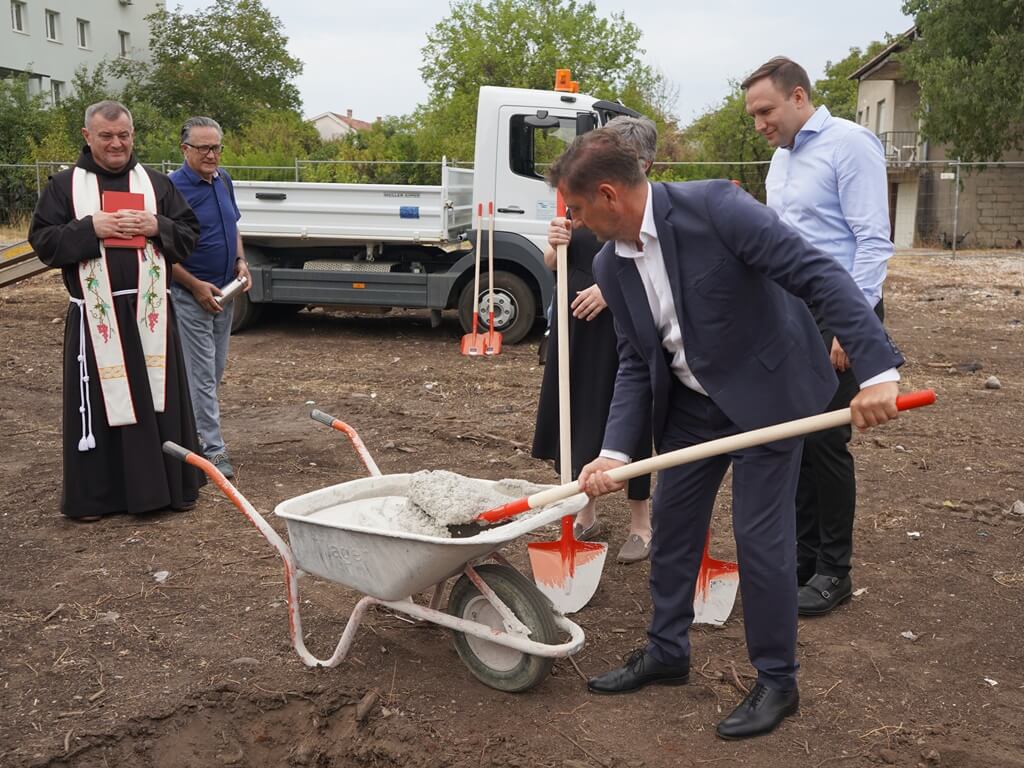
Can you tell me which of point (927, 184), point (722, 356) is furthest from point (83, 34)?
point (722, 356)

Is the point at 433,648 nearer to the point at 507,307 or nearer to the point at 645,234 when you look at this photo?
the point at 645,234

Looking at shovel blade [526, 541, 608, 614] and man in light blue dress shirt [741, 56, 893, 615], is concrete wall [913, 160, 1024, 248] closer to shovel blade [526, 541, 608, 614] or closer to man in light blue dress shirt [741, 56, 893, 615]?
man in light blue dress shirt [741, 56, 893, 615]

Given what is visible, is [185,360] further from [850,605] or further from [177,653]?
[850,605]

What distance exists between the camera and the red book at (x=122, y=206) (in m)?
4.85

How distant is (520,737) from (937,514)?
2.96m

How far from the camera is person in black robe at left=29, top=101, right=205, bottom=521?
4.77 m

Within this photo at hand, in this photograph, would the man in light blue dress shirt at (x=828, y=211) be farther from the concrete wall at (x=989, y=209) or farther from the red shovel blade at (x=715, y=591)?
the concrete wall at (x=989, y=209)

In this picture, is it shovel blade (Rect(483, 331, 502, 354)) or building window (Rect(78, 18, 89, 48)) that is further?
building window (Rect(78, 18, 89, 48))

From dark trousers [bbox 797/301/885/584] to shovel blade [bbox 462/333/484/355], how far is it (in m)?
6.35

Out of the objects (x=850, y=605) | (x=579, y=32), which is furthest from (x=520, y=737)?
(x=579, y=32)

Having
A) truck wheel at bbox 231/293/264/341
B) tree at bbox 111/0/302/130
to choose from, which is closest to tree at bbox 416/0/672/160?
tree at bbox 111/0/302/130

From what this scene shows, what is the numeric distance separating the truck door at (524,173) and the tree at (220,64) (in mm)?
35806

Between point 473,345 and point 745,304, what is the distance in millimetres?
7532

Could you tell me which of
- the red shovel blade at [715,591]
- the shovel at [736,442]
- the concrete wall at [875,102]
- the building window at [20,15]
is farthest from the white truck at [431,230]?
the building window at [20,15]
